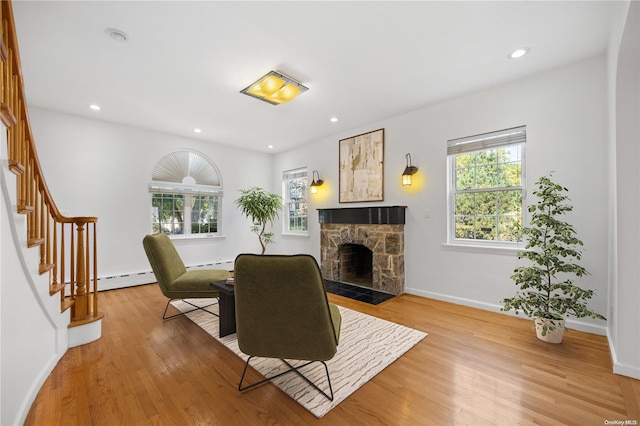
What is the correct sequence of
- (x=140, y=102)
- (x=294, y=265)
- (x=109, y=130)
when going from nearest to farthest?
(x=294, y=265)
(x=140, y=102)
(x=109, y=130)

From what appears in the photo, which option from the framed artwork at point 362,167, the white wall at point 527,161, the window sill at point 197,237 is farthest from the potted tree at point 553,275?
the window sill at point 197,237

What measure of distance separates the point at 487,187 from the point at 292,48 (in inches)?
109

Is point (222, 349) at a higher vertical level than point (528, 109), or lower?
lower

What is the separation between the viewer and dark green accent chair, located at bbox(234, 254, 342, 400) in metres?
1.52

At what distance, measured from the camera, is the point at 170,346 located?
2.33m

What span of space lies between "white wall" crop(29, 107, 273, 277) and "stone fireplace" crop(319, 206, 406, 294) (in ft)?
8.24

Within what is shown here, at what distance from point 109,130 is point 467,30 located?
16.6 ft

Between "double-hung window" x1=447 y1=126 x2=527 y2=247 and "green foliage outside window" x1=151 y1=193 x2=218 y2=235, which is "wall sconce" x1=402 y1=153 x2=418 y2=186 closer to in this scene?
"double-hung window" x1=447 y1=126 x2=527 y2=247

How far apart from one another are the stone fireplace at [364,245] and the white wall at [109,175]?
2.51 m

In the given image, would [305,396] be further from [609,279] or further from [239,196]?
[239,196]

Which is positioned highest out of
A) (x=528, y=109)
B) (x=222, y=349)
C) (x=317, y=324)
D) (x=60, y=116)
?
(x=60, y=116)

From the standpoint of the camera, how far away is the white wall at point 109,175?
12.5 ft

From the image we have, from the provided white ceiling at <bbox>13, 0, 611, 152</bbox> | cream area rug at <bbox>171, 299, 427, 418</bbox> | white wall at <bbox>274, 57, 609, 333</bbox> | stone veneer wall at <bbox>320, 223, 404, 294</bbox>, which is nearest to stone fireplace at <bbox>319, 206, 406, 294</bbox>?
stone veneer wall at <bbox>320, 223, 404, 294</bbox>

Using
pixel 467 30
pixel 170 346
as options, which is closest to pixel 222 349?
pixel 170 346
